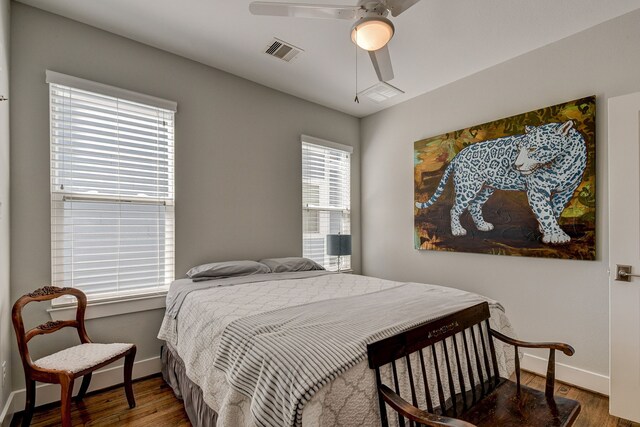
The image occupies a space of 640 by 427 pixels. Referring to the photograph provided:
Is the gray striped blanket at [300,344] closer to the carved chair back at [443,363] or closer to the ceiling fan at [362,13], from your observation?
the carved chair back at [443,363]

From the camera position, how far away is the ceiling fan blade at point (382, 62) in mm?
2018

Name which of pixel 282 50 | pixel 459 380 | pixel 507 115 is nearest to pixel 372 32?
pixel 282 50

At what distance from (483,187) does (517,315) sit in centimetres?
125

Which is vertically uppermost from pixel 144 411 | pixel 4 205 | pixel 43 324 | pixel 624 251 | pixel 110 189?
pixel 110 189

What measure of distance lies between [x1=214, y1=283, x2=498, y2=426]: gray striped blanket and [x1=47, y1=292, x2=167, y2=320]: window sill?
149 cm

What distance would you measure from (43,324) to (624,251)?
4.00 m

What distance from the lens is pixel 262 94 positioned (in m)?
3.50

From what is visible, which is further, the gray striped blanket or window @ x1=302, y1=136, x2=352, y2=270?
window @ x1=302, y1=136, x2=352, y2=270

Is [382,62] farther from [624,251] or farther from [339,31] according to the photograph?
[624,251]

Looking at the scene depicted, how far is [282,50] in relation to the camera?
2.82m

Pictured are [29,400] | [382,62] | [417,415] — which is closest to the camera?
[417,415]

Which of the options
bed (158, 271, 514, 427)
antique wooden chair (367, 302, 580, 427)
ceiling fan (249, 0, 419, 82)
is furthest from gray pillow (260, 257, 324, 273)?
ceiling fan (249, 0, 419, 82)

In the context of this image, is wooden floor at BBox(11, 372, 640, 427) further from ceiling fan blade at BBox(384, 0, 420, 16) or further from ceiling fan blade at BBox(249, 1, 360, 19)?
ceiling fan blade at BBox(384, 0, 420, 16)

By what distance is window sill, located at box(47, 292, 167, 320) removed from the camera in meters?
2.32
